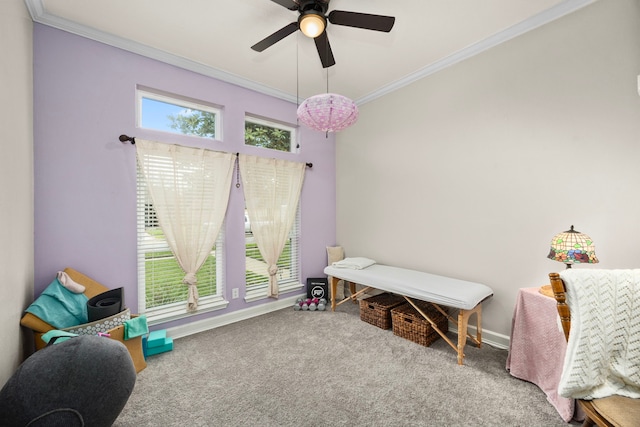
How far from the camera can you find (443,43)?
7.96 ft

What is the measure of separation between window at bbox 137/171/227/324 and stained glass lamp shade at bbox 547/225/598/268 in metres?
3.03

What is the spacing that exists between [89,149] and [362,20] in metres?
2.38

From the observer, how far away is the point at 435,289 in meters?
2.28

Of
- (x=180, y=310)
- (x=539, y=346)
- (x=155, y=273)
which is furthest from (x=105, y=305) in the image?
(x=539, y=346)

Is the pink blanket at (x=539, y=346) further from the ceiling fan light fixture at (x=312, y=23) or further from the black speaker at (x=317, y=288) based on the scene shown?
the ceiling fan light fixture at (x=312, y=23)

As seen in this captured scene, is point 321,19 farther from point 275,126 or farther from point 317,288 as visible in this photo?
point 317,288

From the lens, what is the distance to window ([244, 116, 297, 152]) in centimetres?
319

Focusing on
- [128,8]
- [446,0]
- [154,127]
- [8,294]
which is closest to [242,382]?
[8,294]

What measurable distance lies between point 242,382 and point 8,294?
147 centimetres

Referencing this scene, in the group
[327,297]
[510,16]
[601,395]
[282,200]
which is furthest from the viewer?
[327,297]

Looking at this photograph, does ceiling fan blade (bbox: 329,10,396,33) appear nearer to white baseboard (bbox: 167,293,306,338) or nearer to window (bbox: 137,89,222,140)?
window (bbox: 137,89,222,140)

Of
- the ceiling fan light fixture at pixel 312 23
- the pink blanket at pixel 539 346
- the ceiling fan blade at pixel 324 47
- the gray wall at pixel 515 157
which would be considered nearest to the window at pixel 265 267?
the gray wall at pixel 515 157

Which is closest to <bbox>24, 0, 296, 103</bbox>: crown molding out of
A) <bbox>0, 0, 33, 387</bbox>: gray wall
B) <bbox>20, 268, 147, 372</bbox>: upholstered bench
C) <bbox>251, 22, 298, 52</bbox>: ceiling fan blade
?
<bbox>0, 0, 33, 387</bbox>: gray wall

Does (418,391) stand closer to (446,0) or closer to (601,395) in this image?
(601,395)
